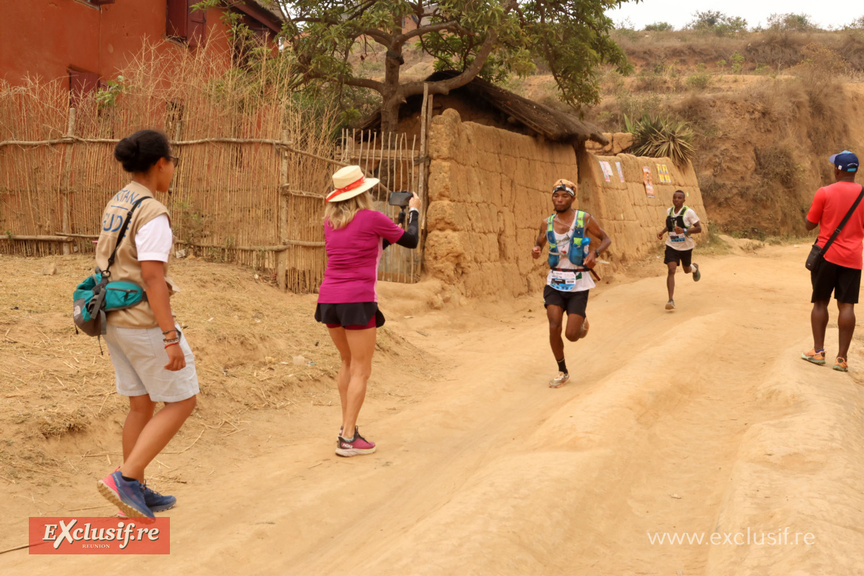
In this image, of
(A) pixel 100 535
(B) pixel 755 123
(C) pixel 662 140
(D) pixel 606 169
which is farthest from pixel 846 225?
(B) pixel 755 123

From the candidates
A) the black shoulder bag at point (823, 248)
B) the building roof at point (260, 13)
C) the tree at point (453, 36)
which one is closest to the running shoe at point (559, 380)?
the black shoulder bag at point (823, 248)

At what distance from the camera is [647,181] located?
58.1ft

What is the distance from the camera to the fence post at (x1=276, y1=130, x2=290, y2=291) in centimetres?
909

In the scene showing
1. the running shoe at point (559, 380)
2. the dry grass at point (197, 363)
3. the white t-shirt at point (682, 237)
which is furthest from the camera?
the white t-shirt at point (682, 237)

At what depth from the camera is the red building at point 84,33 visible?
12352mm

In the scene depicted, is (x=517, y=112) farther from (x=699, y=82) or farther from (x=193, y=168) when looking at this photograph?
(x=699, y=82)

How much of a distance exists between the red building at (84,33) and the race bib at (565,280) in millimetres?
7383

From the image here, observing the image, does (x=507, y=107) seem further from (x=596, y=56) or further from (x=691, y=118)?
(x=691, y=118)

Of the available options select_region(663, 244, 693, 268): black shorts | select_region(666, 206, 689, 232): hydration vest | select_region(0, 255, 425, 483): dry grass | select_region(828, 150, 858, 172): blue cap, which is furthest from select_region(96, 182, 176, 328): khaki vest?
select_region(663, 244, 693, 268): black shorts

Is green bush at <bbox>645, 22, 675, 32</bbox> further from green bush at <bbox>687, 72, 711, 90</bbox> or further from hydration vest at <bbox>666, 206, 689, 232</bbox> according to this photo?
hydration vest at <bbox>666, 206, 689, 232</bbox>

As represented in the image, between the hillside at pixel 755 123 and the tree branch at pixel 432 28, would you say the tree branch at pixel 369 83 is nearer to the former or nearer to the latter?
the tree branch at pixel 432 28

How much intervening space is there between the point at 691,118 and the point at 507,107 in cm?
1405

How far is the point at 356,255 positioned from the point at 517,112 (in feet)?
30.4

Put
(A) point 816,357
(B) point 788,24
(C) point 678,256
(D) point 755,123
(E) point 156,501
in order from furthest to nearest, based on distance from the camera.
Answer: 1. (B) point 788,24
2. (D) point 755,123
3. (C) point 678,256
4. (A) point 816,357
5. (E) point 156,501
